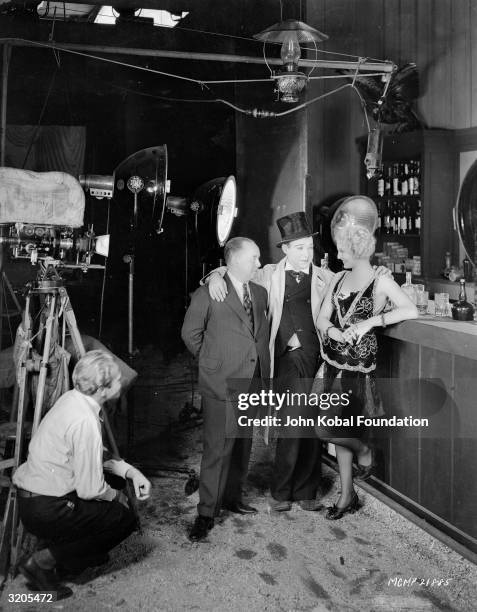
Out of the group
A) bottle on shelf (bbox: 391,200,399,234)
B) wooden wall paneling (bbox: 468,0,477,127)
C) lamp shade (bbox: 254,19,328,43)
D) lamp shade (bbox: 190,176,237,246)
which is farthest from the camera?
bottle on shelf (bbox: 391,200,399,234)

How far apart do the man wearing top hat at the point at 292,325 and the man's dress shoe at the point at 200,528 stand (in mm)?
482

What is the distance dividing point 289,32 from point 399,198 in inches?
121

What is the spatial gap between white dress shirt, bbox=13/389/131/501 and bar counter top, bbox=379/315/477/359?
176 cm

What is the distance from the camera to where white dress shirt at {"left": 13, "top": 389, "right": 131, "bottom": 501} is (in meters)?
2.91

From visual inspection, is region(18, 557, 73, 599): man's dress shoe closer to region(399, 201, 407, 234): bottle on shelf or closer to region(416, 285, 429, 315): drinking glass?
region(416, 285, 429, 315): drinking glass

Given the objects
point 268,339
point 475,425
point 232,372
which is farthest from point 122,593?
point 475,425

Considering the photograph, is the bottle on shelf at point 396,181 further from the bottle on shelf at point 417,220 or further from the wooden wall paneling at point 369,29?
the wooden wall paneling at point 369,29

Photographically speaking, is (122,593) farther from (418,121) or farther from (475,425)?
(418,121)

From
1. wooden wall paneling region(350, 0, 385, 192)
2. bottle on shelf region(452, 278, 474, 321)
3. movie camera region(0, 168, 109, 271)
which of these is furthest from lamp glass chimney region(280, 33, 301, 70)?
wooden wall paneling region(350, 0, 385, 192)

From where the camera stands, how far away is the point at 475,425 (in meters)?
3.25

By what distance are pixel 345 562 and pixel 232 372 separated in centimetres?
114

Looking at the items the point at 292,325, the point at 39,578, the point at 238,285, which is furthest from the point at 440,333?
the point at 39,578

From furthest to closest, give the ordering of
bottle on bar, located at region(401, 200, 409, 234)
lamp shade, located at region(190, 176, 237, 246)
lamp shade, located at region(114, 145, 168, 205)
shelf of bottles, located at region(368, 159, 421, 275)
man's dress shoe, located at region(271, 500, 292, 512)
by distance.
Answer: bottle on bar, located at region(401, 200, 409, 234), shelf of bottles, located at region(368, 159, 421, 275), lamp shade, located at region(190, 176, 237, 246), lamp shade, located at region(114, 145, 168, 205), man's dress shoe, located at region(271, 500, 292, 512)

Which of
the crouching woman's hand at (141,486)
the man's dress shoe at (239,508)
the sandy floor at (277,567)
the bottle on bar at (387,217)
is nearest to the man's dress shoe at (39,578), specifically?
the sandy floor at (277,567)
